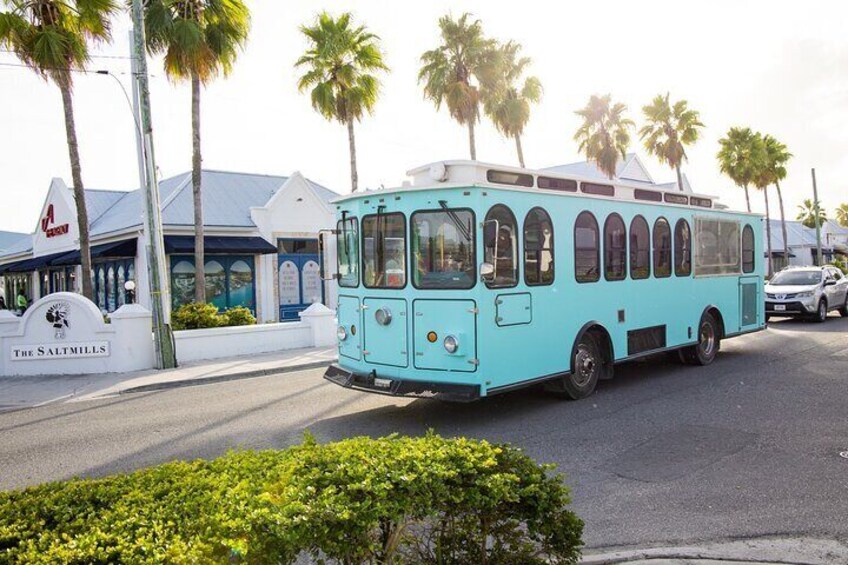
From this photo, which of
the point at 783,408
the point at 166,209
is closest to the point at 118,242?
the point at 166,209

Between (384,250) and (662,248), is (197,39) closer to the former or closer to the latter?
(384,250)

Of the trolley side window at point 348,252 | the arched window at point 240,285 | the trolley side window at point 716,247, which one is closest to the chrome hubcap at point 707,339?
the trolley side window at point 716,247

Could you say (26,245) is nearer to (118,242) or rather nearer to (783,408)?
(118,242)

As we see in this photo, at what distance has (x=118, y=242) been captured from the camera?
78.2 ft

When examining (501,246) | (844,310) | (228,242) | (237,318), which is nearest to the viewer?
(501,246)

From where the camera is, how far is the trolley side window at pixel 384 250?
329 inches

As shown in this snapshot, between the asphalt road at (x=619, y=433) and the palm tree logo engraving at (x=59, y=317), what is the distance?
3.56 metres

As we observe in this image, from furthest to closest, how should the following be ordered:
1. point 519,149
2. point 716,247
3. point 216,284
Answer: point 519,149 → point 216,284 → point 716,247

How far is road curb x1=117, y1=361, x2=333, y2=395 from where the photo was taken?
1221 cm

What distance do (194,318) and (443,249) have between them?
10.1 meters

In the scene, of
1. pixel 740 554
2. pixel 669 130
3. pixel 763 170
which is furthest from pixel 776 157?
pixel 740 554

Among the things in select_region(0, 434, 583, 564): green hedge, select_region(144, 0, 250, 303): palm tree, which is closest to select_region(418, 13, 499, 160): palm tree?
select_region(144, 0, 250, 303): palm tree

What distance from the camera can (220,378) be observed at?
42.7ft

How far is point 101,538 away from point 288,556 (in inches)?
30.6
